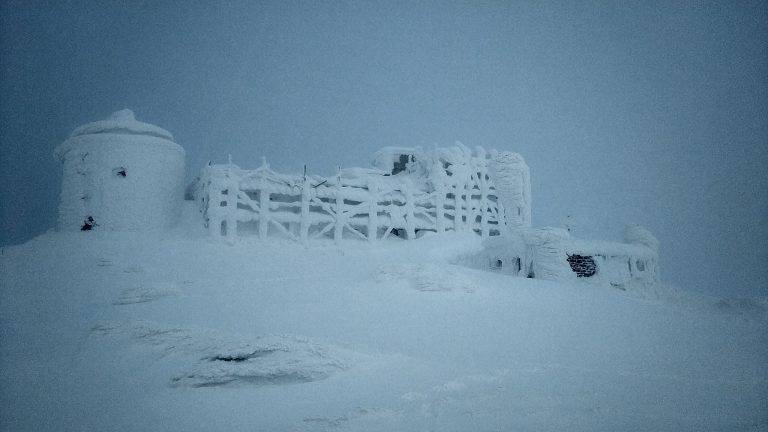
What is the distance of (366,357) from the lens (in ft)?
23.1

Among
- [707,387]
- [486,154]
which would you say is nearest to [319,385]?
[707,387]

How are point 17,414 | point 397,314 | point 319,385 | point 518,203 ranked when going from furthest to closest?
point 518,203, point 397,314, point 319,385, point 17,414

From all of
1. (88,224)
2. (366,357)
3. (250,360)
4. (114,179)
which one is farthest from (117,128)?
(366,357)

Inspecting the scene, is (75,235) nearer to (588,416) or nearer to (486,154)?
(588,416)

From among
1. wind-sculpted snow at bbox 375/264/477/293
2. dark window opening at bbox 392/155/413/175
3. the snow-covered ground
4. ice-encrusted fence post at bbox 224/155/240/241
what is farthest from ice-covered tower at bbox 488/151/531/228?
ice-encrusted fence post at bbox 224/155/240/241

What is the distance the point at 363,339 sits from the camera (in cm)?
839

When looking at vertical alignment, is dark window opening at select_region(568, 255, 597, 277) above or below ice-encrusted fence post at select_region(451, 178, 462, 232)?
below

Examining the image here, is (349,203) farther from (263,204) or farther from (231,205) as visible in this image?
(231,205)

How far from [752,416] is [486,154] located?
26283 mm

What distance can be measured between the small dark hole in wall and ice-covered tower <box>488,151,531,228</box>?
26412 millimetres

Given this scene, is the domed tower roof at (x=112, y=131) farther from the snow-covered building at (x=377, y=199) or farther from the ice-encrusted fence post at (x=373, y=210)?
the ice-encrusted fence post at (x=373, y=210)

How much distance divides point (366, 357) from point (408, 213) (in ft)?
63.1

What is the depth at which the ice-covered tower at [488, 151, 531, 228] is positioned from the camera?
89.0ft

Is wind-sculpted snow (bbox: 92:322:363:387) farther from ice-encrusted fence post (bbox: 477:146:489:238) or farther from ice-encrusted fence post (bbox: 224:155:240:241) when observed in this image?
ice-encrusted fence post (bbox: 477:146:489:238)
